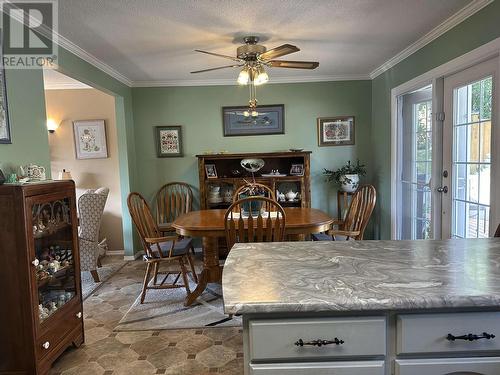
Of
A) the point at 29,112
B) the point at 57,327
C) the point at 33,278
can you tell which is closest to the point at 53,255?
the point at 33,278

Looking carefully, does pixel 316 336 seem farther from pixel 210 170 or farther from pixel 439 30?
pixel 210 170

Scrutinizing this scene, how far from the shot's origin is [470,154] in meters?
2.68

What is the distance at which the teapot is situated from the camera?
2258 millimetres

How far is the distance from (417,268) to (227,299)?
695mm

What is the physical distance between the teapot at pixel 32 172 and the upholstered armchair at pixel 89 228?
136 centimetres

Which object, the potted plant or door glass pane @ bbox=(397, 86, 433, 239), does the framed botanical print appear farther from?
the potted plant

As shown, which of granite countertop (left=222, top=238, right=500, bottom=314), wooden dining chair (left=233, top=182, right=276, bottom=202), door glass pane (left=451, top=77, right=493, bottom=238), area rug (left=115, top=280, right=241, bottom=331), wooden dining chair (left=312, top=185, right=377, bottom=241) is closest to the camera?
granite countertop (left=222, top=238, right=500, bottom=314)

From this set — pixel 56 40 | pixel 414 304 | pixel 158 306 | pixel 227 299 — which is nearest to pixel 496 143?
pixel 414 304

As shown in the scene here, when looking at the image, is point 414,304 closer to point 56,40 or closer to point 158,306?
point 158,306

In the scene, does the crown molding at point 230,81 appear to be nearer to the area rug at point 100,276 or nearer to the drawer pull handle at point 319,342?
the area rug at point 100,276

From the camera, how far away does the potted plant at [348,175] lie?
4.41 m

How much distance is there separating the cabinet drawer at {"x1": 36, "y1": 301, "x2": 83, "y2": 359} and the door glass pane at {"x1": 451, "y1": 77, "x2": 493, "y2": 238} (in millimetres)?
2982

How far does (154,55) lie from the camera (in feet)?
11.2

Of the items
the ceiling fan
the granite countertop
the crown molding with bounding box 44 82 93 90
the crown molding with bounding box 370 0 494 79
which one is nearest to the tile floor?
the granite countertop
